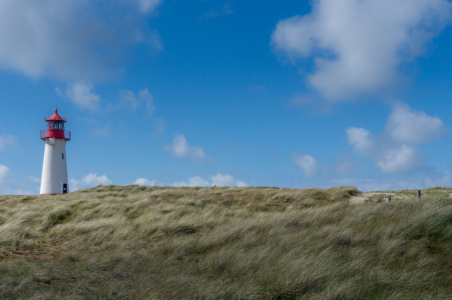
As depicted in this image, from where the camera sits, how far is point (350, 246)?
7234mm

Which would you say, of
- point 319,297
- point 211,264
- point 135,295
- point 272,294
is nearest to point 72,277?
point 135,295

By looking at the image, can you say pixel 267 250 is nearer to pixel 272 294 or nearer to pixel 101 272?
pixel 272 294

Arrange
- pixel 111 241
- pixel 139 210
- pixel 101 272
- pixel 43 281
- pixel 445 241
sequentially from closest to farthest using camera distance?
pixel 43 281, pixel 101 272, pixel 445 241, pixel 111 241, pixel 139 210

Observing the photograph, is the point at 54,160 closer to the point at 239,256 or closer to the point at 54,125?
the point at 54,125

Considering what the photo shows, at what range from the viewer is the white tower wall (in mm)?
29031

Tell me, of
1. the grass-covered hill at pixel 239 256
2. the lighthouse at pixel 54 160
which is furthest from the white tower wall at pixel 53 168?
the grass-covered hill at pixel 239 256

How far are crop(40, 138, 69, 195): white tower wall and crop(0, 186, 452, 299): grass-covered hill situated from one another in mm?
18520

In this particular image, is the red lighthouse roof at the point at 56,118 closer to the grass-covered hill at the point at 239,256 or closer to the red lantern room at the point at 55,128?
the red lantern room at the point at 55,128

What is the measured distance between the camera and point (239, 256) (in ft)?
20.6

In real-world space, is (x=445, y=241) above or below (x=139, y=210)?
below

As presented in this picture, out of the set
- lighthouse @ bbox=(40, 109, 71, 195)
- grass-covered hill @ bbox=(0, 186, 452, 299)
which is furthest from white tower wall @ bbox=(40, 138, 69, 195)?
grass-covered hill @ bbox=(0, 186, 452, 299)

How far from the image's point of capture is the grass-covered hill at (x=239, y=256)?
16.1ft

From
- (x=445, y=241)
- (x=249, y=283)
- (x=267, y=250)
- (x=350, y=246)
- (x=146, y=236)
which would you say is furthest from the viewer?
(x=146, y=236)

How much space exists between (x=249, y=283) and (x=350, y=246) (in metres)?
3.26
